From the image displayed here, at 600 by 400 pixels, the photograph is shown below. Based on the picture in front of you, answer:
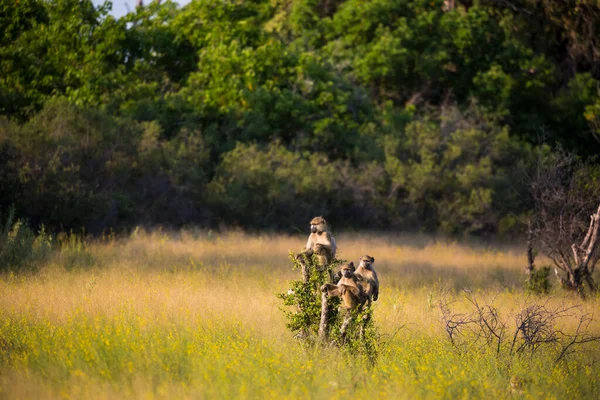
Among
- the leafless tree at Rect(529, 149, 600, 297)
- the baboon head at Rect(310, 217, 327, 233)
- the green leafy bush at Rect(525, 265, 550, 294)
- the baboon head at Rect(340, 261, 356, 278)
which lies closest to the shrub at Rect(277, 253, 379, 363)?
the baboon head at Rect(310, 217, 327, 233)

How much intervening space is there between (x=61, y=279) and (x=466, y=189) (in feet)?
58.1

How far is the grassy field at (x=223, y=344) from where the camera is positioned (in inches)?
273

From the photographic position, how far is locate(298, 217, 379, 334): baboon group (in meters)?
7.60

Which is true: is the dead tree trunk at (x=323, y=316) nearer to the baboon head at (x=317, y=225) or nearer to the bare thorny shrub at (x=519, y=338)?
the baboon head at (x=317, y=225)

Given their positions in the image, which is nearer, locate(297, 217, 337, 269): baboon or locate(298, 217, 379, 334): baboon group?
locate(298, 217, 379, 334): baboon group

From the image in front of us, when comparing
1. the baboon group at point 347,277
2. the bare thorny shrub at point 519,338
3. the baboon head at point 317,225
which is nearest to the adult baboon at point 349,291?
the baboon group at point 347,277

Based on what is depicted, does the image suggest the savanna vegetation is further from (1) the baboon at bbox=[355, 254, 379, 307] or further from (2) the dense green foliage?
(1) the baboon at bbox=[355, 254, 379, 307]

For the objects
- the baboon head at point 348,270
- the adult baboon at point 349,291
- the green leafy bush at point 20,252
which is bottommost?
the green leafy bush at point 20,252

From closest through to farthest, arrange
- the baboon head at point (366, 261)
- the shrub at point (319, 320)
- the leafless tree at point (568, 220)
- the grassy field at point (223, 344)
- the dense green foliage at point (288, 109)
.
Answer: the grassy field at point (223, 344), the baboon head at point (366, 261), the shrub at point (319, 320), the leafless tree at point (568, 220), the dense green foliage at point (288, 109)

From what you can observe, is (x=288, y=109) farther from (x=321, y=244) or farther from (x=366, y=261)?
(x=366, y=261)

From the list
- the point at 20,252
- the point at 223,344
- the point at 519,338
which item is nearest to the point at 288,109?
the point at 20,252

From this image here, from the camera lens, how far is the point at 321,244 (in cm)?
811

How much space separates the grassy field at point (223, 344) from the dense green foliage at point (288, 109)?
268 inches

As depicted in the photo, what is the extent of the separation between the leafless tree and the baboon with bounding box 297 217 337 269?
24.9ft
